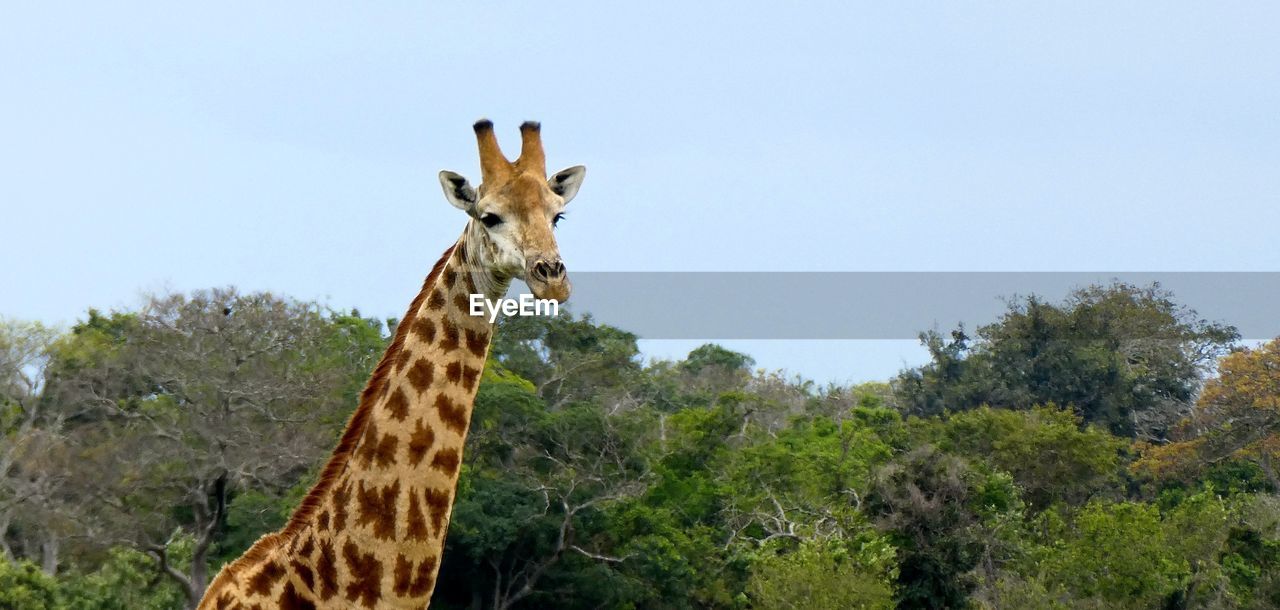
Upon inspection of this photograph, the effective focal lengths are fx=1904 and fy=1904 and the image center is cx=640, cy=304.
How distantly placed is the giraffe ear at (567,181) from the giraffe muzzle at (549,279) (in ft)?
2.25

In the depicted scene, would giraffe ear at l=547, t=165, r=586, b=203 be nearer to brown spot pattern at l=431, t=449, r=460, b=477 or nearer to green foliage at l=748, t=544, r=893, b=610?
brown spot pattern at l=431, t=449, r=460, b=477

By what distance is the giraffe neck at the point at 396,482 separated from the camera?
7168mm

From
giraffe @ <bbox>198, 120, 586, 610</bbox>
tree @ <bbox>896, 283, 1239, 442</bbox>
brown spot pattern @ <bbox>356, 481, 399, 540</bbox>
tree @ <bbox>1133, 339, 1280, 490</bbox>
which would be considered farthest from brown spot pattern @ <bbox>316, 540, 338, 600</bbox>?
tree @ <bbox>896, 283, 1239, 442</bbox>

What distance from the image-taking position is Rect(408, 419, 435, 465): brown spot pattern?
7242 millimetres

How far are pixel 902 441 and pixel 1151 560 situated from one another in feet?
31.5

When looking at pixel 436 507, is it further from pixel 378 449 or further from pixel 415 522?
pixel 378 449

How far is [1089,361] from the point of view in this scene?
179 feet

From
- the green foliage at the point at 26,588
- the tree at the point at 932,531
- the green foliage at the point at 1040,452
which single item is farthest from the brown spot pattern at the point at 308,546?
the green foliage at the point at 1040,452

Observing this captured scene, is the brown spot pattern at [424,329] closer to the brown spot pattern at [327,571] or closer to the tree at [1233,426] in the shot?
the brown spot pattern at [327,571]

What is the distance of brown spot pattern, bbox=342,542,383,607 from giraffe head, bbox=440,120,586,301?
119 centimetres

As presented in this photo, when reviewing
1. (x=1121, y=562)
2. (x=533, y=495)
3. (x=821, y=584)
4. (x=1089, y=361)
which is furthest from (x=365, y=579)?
(x=1089, y=361)

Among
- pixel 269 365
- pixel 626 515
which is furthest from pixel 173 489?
pixel 626 515

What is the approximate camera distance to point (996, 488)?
30.4m

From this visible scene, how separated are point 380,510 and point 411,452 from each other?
0.25 meters
